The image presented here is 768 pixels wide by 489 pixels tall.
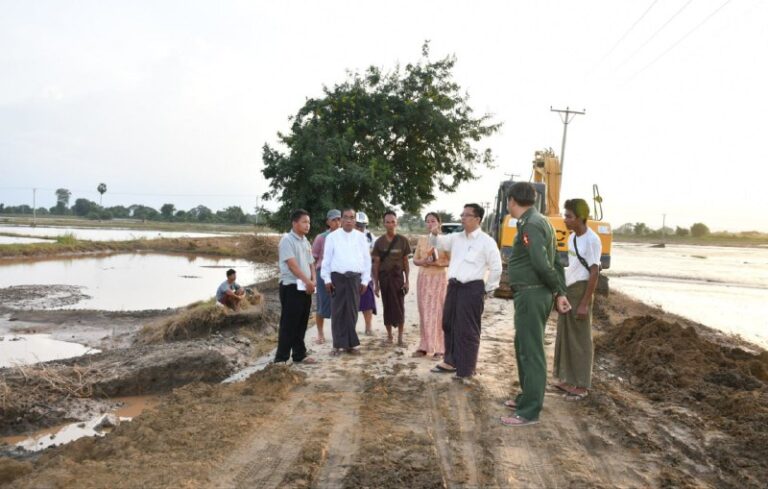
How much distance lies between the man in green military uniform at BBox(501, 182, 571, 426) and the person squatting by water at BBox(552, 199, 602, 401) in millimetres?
616

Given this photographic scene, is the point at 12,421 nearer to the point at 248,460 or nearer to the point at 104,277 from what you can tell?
the point at 248,460

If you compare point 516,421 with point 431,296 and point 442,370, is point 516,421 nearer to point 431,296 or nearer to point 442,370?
point 442,370

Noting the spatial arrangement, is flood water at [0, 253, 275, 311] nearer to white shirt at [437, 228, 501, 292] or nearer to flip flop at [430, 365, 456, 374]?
flip flop at [430, 365, 456, 374]

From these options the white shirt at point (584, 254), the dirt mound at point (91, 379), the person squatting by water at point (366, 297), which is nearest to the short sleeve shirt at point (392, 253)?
the person squatting by water at point (366, 297)

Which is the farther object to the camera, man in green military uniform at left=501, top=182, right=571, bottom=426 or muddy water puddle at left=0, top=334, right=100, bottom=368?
muddy water puddle at left=0, top=334, right=100, bottom=368

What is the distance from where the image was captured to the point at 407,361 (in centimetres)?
693

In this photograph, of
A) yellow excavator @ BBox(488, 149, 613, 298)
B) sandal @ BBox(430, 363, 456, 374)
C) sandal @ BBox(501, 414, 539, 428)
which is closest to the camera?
sandal @ BBox(501, 414, 539, 428)

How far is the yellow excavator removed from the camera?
13289mm

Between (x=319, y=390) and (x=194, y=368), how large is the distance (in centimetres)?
261

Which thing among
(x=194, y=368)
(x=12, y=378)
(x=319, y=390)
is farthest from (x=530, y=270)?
(x=12, y=378)

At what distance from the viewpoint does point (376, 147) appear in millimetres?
19797

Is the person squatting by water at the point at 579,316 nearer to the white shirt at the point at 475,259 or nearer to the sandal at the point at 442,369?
the white shirt at the point at 475,259

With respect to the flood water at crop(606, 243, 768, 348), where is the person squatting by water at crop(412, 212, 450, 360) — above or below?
above

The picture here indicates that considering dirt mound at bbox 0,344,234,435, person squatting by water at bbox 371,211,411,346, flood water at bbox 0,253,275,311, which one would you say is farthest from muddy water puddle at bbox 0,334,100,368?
person squatting by water at bbox 371,211,411,346
